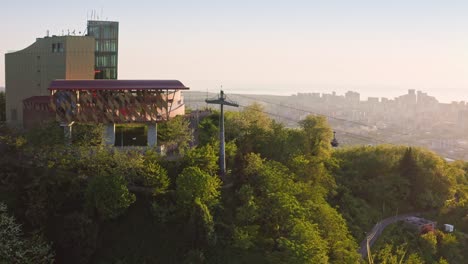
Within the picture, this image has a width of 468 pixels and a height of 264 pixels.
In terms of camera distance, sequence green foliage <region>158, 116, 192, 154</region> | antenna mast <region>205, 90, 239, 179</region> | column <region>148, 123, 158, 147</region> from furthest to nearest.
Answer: green foliage <region>158, 116, 192, 154</region>, column <region>148, 123, 158, 147</region>, antenna mast <region>205, 90, 239, 179</region>

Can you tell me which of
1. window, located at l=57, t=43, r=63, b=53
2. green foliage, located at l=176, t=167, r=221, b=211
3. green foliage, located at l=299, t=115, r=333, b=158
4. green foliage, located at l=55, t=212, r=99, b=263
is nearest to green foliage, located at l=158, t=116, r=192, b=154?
green foliage, located at l=176, t=167, r=221, b=211

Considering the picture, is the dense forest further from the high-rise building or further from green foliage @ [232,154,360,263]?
the high-rise building

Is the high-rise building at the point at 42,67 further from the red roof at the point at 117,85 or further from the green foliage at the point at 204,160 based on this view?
the green foliage at the point at 204,160

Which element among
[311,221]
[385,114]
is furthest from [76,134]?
[385,114]

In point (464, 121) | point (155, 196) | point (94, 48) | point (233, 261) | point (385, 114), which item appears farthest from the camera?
point (385, 114)

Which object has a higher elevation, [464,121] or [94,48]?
[94,48]

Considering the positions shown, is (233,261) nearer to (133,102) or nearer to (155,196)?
(155,196)
